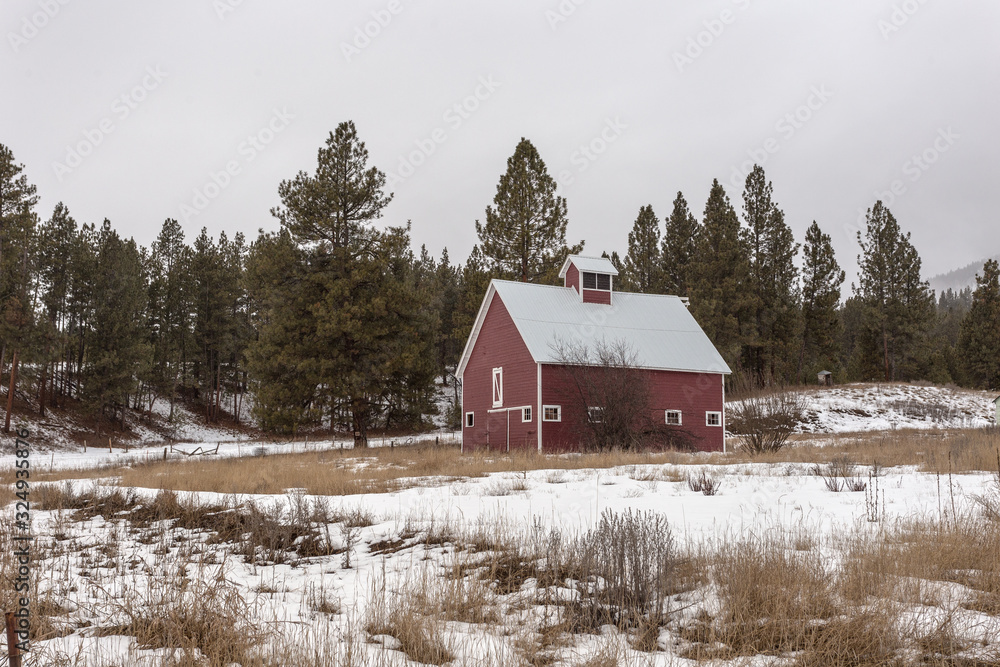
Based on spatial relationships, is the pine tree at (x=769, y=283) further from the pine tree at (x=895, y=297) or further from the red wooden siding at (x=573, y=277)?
the red wooden siding at (x=573, y=277)

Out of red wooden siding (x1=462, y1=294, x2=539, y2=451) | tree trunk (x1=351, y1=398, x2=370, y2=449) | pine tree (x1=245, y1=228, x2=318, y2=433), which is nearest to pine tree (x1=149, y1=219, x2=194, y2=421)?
pine tree (x1=245, y1=228, x2=318, y2=433)

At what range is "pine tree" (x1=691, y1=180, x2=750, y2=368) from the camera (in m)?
50.7

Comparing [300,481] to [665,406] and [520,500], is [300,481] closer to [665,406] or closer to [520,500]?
[520,500]

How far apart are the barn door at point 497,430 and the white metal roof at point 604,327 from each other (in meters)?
3.72

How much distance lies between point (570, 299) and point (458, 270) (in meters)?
51.1

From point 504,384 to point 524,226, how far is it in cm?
1531

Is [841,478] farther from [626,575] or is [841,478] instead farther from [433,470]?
[433,470]

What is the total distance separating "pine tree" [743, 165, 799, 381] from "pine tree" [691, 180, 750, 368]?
1.25m

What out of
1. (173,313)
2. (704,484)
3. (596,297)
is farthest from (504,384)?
(173,313)

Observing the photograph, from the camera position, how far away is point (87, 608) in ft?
20.9

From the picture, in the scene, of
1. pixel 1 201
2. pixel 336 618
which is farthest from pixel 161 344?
pixel 336 618

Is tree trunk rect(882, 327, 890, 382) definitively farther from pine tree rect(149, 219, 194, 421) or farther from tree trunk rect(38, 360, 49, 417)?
tree trunk rect(38, 360, 49, 417)

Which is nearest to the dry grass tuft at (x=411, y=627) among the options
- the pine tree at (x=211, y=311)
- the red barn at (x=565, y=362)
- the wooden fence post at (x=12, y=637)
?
the wooden fence post at (x=12, y=637)

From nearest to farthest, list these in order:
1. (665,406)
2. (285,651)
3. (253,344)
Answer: (285,651), (665,406), (253,344)
